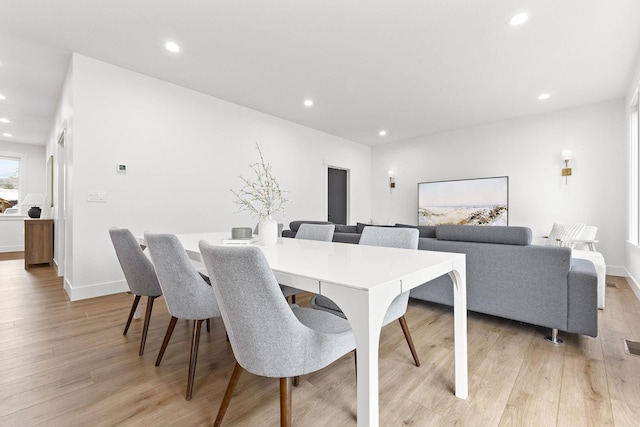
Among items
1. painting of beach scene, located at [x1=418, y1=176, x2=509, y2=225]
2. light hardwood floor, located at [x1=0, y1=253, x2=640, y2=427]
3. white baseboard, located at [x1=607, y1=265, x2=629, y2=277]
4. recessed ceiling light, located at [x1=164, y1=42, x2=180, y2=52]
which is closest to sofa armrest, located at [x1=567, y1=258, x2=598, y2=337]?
light hardwood floor, located at [x1=0, y1=253, x2=640, y2=427]

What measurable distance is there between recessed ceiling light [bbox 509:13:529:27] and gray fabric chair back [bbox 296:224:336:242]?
2.36 metres

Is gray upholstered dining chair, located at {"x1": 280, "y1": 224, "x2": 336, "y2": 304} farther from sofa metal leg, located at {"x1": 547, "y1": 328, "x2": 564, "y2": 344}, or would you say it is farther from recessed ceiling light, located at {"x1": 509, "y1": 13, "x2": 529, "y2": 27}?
recessed ceiling light, located at {"x1": 509, "y1": 13, "x2": 529, "y2": 27}

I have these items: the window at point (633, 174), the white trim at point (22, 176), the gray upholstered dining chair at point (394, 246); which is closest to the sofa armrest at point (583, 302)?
the gray upholstered dining chair at point (394, 246)

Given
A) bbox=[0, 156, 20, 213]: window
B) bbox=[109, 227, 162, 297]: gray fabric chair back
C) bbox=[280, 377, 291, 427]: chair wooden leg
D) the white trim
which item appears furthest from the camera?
the white trim

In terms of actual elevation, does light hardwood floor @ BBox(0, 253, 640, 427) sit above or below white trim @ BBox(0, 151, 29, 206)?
below

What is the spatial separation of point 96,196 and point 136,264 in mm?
1868

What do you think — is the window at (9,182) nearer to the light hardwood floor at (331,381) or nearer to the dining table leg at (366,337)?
the light hardwood floor at (331,381)

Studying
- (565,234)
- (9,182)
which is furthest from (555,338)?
(9,182)

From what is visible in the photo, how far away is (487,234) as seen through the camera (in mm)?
2311

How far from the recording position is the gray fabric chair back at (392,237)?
1901mm

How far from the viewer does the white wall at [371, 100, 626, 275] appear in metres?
4.31

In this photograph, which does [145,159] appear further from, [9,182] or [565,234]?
[9,182]

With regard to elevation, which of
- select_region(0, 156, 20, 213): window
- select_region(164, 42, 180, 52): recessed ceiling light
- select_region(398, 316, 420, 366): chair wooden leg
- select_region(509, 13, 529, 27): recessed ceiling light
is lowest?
select_region(398, 316, 420, 366): chair wooden leg

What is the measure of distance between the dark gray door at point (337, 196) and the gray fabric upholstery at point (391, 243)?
4.38 meters
